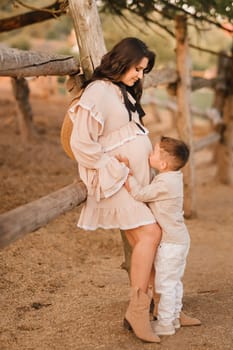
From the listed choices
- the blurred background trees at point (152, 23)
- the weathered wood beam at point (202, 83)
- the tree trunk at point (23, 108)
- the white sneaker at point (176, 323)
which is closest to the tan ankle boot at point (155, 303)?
the white sneaker at point (176, 323)

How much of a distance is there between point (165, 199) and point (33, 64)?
2.94 feet

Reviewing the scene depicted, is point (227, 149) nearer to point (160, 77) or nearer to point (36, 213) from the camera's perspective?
point (160, 77)

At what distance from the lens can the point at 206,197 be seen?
747cm

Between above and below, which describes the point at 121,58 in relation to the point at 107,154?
above

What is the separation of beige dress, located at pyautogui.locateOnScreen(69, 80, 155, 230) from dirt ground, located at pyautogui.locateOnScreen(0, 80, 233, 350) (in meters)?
0.57

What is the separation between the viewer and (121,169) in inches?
111

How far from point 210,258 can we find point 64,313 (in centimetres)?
180

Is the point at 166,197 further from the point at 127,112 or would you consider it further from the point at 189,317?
the point at 189,317

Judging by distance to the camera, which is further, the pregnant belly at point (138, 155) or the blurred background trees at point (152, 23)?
the blurred background trees at point (152, 23)

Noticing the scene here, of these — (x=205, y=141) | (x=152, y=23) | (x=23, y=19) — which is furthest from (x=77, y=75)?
(x=152, y=23)

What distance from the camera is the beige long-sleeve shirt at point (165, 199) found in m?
2.85

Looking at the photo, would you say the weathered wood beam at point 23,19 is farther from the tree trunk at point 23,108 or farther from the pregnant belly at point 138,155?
the pregnant belly at point 138,155

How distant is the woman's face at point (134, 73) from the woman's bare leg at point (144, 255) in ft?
2.28

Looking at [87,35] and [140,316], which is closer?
[140,316]
